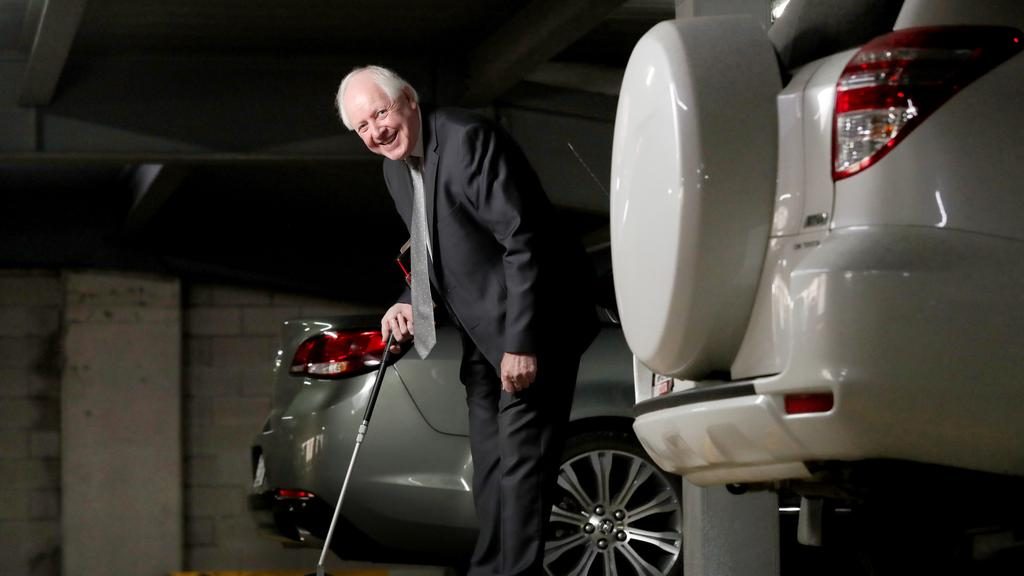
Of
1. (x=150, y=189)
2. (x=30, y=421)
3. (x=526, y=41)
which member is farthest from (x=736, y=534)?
(x=30, y=421)

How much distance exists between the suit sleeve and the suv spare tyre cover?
66cm

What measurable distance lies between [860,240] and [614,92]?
7.67m

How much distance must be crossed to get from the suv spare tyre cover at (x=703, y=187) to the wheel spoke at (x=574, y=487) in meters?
2.85

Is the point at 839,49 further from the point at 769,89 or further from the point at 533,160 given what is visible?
the point at 533,160

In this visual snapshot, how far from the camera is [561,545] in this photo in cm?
624

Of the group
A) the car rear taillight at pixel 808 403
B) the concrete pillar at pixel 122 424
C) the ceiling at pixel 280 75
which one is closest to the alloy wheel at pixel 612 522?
the ceiling at pixel 280 75

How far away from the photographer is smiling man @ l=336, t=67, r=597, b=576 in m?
4.16

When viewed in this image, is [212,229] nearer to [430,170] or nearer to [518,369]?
[430,170]

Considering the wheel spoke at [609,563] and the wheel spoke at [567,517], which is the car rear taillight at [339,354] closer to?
the wheel spoke at [567,517]

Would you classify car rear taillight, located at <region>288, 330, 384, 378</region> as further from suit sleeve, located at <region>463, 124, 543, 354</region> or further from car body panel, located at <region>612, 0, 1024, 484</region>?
car body panel, located at <region>612, 0, 1024, 484</region>

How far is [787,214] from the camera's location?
10.6 feet

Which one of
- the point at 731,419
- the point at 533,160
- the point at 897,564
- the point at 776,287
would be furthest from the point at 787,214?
the point at 533,160

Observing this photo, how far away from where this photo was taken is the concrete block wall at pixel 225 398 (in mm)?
14148

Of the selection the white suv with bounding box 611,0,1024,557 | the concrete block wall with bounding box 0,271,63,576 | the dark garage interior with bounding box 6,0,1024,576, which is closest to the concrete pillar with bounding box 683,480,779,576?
the dark garage interior with bounding box 6,0,1024,576
